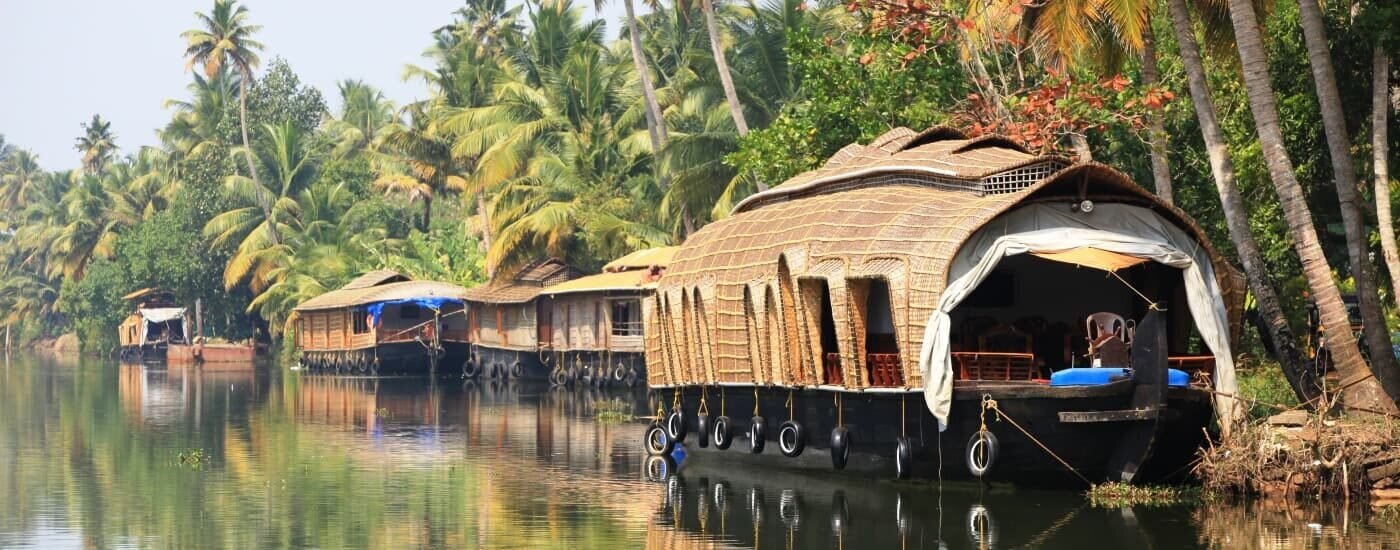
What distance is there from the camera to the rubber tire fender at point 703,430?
20516mm

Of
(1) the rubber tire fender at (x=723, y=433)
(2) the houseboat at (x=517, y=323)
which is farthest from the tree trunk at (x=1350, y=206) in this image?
(2) the houseboat at (x=517, y=323)

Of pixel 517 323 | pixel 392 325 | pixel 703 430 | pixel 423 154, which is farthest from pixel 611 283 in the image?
pixel 703 430

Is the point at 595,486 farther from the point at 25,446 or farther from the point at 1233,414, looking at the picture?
the point at 25,446

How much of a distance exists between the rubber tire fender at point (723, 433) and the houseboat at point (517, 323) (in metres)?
23.2

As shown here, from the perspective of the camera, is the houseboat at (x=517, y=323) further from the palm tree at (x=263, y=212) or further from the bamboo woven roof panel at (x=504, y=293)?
the palm tree at (x=263, y=212)

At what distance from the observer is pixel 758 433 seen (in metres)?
19.3

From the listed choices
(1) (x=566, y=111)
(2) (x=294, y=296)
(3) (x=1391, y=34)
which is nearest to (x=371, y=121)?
(2) (x=294, y=296)

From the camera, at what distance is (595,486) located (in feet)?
61.9

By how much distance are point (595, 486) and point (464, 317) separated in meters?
33.2

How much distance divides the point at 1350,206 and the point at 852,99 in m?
9.55

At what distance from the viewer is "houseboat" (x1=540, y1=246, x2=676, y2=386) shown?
127 ft

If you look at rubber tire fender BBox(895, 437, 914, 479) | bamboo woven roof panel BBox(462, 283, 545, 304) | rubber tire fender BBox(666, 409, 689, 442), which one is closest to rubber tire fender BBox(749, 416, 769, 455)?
rubber tire fender BBox(666, 409, 689, 442)

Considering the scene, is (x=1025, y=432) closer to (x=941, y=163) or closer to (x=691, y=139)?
(x=941, y=163)

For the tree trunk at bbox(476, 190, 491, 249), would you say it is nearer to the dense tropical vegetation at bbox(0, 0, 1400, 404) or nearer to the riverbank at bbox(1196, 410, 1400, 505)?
the dense tropical vegetation at bbox(0, 0, 1400, 404)
